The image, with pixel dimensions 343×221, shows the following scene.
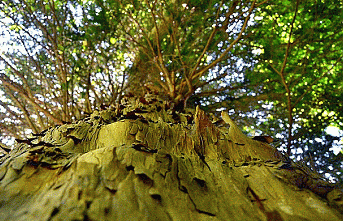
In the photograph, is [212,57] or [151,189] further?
[212,57]

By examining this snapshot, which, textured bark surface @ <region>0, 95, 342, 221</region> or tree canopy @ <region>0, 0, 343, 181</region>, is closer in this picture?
textured bark surface @ <region>0, 95, 342, 221</region>

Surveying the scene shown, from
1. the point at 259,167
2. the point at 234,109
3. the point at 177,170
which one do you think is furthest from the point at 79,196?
the point at 234,109

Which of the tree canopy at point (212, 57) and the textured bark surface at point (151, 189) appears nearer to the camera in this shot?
the textured bark surface at point (151, 189)

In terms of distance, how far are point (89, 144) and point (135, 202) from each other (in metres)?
0.93

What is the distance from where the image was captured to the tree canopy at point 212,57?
407cm

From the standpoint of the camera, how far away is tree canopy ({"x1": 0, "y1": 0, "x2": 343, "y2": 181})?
160 inches

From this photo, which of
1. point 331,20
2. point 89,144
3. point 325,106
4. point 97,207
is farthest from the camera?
point 325,106

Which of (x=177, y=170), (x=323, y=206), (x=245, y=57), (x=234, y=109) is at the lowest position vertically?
(x=234, y=109)

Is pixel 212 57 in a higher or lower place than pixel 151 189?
higher

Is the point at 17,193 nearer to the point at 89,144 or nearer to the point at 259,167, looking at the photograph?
the point at 89,144

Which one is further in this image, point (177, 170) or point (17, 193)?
point (177, 170)

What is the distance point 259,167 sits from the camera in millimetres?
1335

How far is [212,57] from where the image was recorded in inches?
261

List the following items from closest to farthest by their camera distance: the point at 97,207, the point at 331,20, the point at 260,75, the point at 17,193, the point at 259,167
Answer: the point at 97,207 < the point at 17,193 < the point at 259,167 < the point at 331,20 < the point at 260,75
